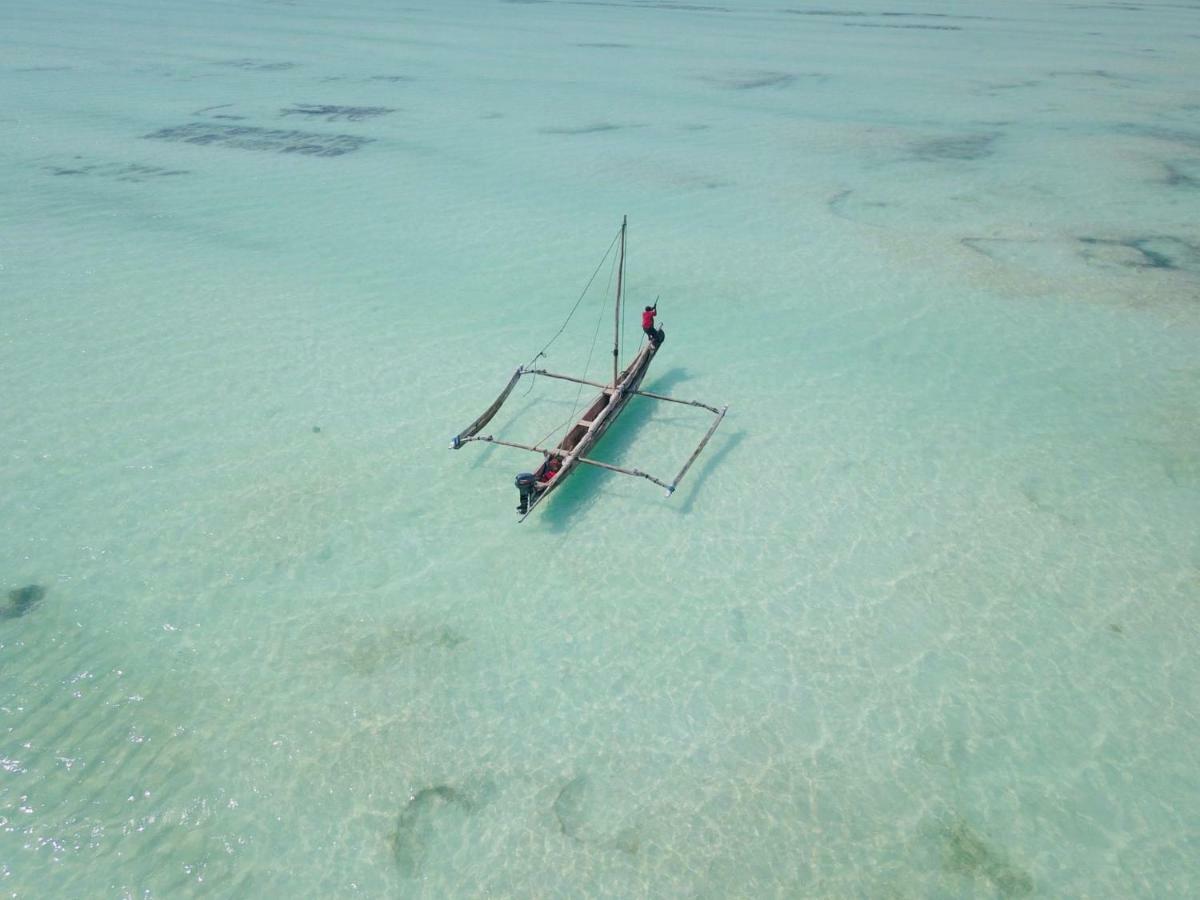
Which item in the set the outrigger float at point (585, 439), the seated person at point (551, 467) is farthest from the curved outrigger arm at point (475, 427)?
the seated person at point (551, 467)

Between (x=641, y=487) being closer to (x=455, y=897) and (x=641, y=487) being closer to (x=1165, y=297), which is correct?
(x=455, y=897)

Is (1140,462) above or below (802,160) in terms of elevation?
below

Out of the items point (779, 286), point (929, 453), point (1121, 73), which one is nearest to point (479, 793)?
point (929, 453)

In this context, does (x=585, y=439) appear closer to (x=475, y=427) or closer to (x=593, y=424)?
(x=593, y=424)

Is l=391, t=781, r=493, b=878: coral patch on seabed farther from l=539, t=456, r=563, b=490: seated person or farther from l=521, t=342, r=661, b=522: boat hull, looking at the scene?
l=539, t=456, r=563, b=490: seated person

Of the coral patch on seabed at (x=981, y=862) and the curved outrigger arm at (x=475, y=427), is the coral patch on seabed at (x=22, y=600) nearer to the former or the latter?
the curved outrigger arm at (x=475, y=427)

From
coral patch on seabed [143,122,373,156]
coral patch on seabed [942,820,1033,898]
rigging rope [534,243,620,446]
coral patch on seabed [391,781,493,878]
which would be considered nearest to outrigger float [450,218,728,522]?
rigging rope [534,243,620,446]
